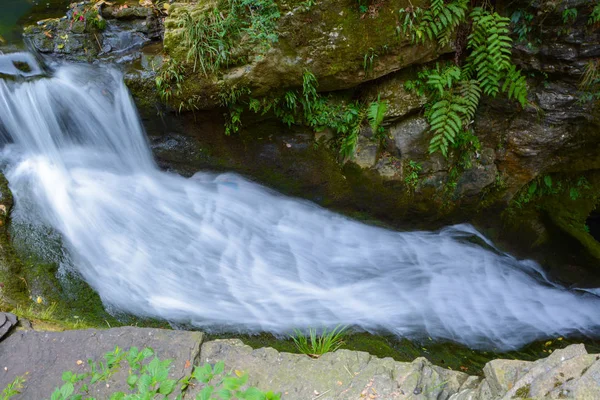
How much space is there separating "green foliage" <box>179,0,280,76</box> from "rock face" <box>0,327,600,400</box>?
3095 millimetres

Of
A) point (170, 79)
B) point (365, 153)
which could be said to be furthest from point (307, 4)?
point (365, 153)

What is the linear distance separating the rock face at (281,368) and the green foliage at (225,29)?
309 cm

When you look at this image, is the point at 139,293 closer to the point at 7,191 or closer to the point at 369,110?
the point at 7,191

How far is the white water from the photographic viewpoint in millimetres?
4652

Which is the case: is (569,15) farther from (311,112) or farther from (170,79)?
(170,79)

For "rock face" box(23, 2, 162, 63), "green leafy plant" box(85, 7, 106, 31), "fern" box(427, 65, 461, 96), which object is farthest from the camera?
"green leafy plant" box(85, 7, 106, 31)

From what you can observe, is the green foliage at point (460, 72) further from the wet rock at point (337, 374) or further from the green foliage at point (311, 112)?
the wet rock at point (337, 374)

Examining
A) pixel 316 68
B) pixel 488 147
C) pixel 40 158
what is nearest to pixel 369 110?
pixel 316 68

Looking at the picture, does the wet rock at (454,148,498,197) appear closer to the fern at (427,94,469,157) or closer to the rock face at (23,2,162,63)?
the fern at (427,94,469,157)

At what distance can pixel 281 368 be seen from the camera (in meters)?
3.24

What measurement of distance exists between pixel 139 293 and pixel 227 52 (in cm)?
287

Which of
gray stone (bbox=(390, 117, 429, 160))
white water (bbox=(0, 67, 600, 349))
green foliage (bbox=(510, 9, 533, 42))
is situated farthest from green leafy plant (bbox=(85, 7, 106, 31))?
green foliage (bbox=(510, 9, 533, 42))

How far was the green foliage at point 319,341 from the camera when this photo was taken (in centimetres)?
380

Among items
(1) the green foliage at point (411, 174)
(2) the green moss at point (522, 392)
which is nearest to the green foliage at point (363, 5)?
(1) the green foliage at point (411, 174)
